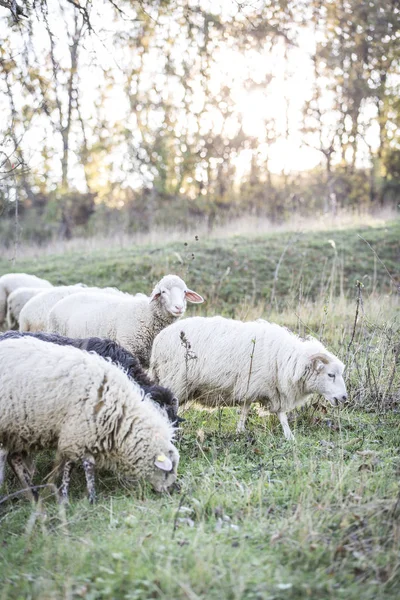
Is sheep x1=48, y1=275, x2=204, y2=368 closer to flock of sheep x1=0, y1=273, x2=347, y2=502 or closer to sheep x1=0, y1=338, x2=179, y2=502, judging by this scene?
flock of sheep x1=0, y1=273, x2=347, y2=502

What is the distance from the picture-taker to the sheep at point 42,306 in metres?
8.86

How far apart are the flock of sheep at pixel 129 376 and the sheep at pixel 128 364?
12 millimetres

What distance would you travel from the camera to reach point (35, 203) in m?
30.5

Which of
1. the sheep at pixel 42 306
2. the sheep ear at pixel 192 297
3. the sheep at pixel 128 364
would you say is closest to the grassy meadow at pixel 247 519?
the sheep at pixel 128 364

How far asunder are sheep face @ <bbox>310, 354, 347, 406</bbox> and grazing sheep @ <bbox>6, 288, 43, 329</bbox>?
5.83 m

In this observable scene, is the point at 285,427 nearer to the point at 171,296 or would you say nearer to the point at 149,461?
the point at 149,461

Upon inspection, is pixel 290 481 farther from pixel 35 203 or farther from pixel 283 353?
pixel 35 203

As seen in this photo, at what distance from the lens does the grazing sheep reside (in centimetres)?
1038

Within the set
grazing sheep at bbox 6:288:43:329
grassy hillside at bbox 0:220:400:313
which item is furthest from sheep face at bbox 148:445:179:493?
grassy hillside at bbox 0:220:400:313

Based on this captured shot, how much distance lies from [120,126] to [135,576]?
21.2 metres

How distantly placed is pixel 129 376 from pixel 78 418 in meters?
0.90

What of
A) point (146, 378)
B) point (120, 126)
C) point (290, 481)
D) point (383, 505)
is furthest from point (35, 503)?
point (120, 126)

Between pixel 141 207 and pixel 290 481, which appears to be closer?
pixel 290 481

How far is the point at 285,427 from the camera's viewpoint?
19.6 ft
